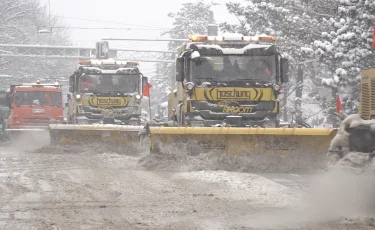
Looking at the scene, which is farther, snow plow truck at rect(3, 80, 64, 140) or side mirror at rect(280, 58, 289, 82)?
snow plow truck at rect(3, 80, 64, 140)

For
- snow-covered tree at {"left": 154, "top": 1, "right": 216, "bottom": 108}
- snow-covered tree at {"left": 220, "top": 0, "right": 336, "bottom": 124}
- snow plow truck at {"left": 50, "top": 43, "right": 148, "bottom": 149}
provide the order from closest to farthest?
snow plow truck at {"left": 50, "top": 43, "right": 148, "bottom": 149} → snow-covered tree at {"left": 220, "top": 0, "right": 336, "bottom": 124} → snow-covered tree at {"left": 154, "top": 1, "right": 216, "bottom": 108}

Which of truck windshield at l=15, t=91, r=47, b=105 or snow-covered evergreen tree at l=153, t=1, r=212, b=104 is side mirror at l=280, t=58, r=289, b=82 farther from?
snow-covered evergreen tree at l=153, t=1, r=212, b=104

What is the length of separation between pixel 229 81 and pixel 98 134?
4.39 m

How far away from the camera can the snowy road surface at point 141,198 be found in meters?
7.84

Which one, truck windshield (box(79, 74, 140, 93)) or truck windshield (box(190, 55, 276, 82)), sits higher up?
truck windshield (box(190, 55, 276, 82))

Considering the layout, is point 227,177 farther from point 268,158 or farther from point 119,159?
point 119,159

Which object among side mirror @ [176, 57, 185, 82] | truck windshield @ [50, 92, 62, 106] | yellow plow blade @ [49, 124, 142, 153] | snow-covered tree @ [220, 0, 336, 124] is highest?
snow-covered tree @ [220, 0, 336, 124]

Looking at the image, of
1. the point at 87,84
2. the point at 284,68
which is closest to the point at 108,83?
the point at 87,84

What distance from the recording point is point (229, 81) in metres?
16.1

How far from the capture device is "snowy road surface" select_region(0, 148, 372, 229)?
784 centimetres

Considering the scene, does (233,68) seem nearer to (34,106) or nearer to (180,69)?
(180,69)

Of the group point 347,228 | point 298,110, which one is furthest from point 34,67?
point 347,228

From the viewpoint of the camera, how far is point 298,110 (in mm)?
33656

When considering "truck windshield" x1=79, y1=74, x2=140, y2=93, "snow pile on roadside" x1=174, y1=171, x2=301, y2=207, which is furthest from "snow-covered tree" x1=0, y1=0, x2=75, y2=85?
"snow pile on roadside" x1=174, y1=171, x2=301, y2=207
